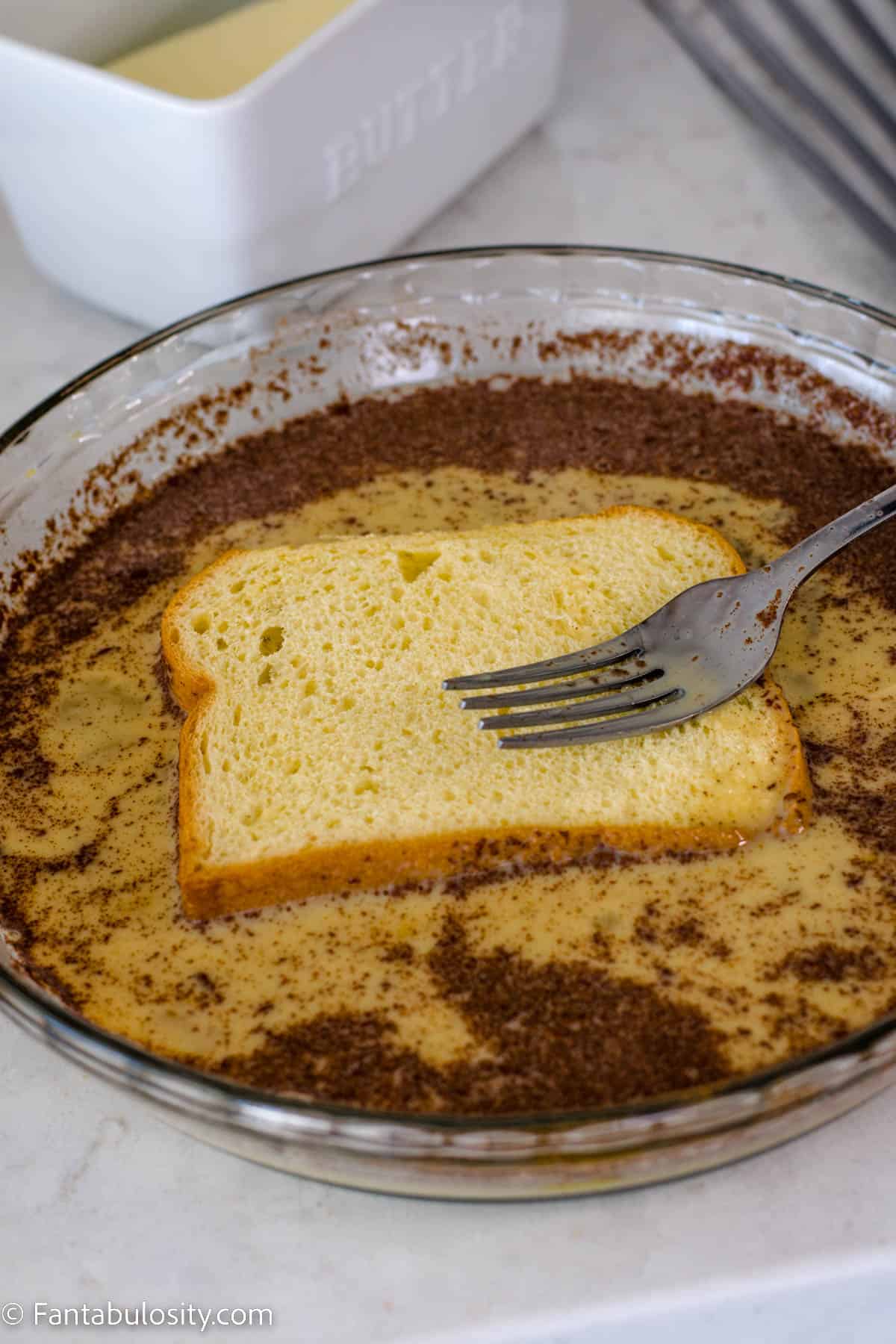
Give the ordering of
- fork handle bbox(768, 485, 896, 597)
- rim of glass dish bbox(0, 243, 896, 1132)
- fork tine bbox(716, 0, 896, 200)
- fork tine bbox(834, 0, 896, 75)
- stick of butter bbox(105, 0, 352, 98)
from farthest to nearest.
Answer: fork tine bbox(834, 0, 896, 75), fork tine bbox(716, 0, 896, 200), stick of butter bbox(105, 0, 352, 98), fork handle bbox(768, 485, 896, 597), rim of glass dish bbox(0, 243, 896, 1132)

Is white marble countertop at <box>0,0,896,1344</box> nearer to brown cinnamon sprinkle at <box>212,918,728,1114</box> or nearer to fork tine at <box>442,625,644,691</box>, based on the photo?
brown cinnamon sprinkle at <box>212,918,728,1114</box>

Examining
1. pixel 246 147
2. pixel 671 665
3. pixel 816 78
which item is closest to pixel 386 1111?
pixel 671 665

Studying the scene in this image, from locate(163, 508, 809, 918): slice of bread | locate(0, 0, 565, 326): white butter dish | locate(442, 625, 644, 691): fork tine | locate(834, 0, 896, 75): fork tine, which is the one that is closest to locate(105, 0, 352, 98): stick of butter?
locate(0, 0, 565, 326): white butter dish

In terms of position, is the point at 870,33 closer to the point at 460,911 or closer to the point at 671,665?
the point at 671,665

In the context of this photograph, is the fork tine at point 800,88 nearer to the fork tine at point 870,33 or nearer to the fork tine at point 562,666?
the fork tine at point 870,33

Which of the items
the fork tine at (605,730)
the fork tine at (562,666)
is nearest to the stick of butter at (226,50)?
the fork tine at (562,666)

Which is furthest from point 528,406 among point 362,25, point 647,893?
point 647,893
